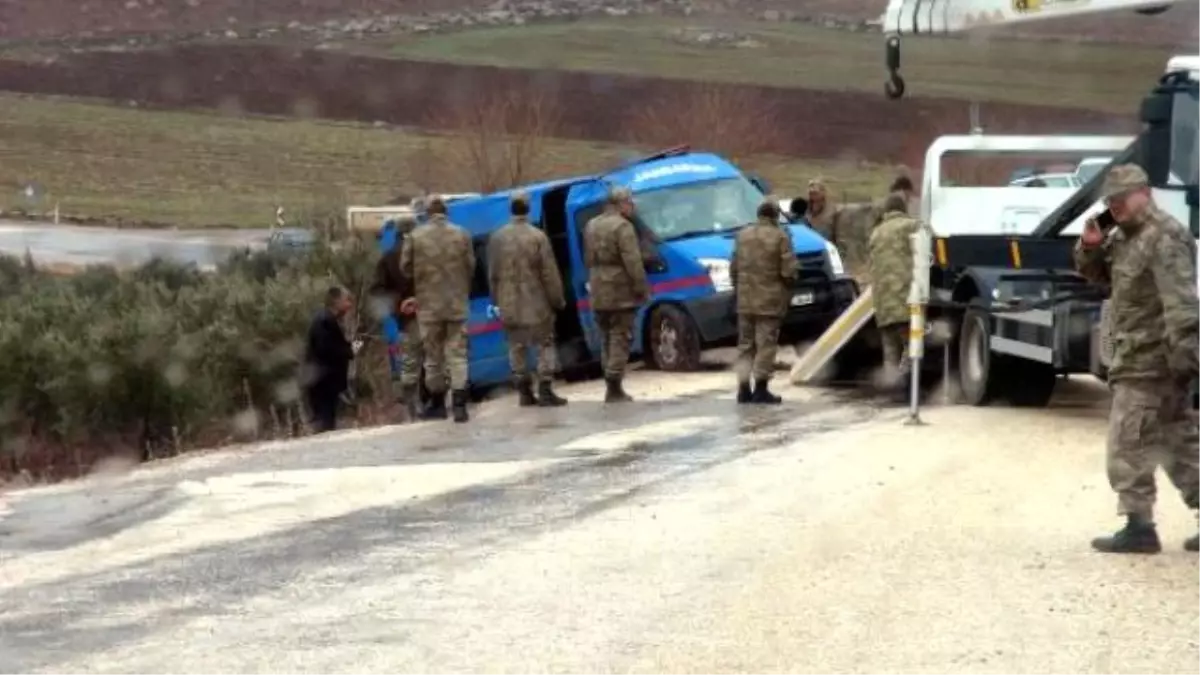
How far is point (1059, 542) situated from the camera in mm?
10984

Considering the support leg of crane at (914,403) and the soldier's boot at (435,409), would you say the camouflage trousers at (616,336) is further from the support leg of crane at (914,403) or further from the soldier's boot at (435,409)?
the support leg of crane at (914,403)

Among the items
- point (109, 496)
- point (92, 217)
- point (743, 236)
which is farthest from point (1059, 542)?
point (92, 217)

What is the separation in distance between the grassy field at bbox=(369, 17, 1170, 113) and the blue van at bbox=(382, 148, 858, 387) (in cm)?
2983

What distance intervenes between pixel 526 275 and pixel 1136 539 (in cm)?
899

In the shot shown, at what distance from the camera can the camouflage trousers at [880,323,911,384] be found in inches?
753

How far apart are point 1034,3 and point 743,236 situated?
2.99 metres

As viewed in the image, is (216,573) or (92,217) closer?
(216,573)

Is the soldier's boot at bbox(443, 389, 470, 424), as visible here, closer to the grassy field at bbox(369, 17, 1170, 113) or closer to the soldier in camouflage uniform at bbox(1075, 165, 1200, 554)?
Answer: the soldier in camouflage uniform at bbox(1075, 165, 1200, 554)

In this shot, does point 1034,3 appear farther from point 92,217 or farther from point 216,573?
point 92,217

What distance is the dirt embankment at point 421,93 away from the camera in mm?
63244

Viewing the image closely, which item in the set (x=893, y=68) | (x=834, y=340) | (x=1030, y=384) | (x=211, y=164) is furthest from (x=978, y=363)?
(x=211, y=164)

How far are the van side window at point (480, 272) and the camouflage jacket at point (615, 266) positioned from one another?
4778mm

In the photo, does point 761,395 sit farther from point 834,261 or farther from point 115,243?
point 115,243

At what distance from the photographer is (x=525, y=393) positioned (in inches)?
761
